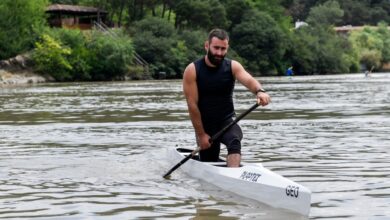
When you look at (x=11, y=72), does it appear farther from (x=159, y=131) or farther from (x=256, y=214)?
(x=256, y=214)

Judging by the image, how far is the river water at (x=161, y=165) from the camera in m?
8.80

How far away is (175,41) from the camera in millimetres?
88688

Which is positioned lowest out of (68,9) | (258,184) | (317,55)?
(317,55)

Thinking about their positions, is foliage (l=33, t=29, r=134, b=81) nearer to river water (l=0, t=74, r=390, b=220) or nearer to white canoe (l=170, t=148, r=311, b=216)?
river water (l=0, t=74, r=390, b=220)

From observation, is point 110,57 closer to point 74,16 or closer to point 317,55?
point 74,16

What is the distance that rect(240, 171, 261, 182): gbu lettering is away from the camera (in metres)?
9.18

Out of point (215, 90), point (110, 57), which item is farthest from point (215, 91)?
point (110, 57)

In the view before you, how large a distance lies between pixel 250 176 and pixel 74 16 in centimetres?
8417

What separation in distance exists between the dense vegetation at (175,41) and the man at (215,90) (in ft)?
208

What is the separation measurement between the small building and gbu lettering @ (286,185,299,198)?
3172 inches

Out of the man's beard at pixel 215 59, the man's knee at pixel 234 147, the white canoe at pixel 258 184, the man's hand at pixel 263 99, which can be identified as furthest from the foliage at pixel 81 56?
the man's hand at pixel 263 99

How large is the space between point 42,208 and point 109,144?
279 inches

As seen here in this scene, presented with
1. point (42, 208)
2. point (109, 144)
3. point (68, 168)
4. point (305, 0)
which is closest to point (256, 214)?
point (42, 208)

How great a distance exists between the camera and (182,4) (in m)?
97.9
